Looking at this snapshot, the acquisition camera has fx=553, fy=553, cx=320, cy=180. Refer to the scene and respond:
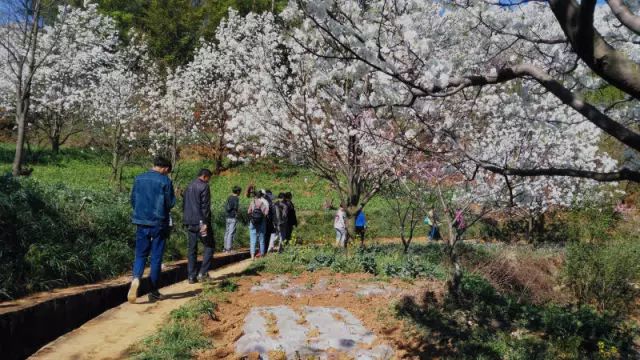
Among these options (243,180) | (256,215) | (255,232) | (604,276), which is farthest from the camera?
(243,180)

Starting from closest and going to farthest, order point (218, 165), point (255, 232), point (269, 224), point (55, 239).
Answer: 1. point (55, 239)
2. point (255, 232)
3. point (269, 224)
4. point (218, 165)

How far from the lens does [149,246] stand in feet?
23.1

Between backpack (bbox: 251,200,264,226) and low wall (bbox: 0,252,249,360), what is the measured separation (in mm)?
5247

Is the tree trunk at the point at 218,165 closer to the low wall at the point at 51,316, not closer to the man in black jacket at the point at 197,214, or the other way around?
the man in black jacket at the point at 197,214

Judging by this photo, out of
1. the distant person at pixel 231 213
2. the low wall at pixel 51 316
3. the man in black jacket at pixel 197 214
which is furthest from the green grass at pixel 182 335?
the distant person at pixel 231 213

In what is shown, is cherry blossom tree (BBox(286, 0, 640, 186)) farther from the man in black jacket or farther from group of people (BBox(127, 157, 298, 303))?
the man in black jacket

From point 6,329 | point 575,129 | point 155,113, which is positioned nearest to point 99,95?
point 155,113

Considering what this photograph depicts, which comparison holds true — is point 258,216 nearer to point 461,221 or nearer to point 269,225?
point 269,225

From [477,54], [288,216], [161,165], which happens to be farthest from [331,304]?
[288,216]

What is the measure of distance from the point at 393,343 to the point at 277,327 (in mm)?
1255

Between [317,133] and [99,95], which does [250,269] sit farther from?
[99,95]

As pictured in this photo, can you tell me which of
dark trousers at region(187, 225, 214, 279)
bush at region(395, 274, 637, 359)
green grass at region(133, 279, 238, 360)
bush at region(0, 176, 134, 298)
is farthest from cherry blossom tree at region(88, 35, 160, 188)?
bush at region(395, 274, 637, 359)

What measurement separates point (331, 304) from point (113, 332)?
2.73 m

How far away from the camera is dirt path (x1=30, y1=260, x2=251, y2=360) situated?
5.00 meters
